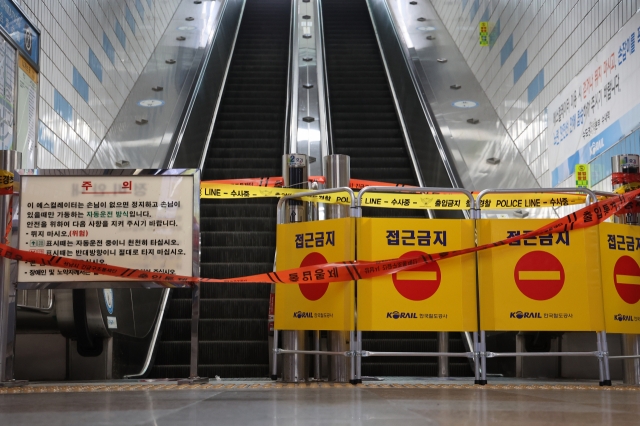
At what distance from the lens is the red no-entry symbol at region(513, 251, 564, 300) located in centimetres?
549

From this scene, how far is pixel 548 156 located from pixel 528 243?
3.87 m

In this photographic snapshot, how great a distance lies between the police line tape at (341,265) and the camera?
5250 millimetres

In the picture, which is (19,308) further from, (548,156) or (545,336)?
(548,156)

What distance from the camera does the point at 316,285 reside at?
563 centimetres

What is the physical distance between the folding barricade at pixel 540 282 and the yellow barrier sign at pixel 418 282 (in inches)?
4.5

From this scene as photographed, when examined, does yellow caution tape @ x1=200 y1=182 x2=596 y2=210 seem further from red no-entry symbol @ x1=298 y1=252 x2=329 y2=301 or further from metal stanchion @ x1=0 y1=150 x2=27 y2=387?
metal stanchion @ x1=0 y1=150 x2=27 y2=387

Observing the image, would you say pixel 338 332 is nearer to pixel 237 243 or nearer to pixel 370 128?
pixel 237 243

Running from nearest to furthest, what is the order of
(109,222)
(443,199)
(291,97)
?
(109,222)
(443,199)
(291,97)

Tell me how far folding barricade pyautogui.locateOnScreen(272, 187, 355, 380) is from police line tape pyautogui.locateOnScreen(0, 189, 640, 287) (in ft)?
0.19

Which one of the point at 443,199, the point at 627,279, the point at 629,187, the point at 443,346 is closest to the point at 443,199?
the point at 443,199


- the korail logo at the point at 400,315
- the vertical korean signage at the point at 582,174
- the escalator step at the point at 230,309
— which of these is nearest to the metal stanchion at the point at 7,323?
the korail logo at the point at 400,315

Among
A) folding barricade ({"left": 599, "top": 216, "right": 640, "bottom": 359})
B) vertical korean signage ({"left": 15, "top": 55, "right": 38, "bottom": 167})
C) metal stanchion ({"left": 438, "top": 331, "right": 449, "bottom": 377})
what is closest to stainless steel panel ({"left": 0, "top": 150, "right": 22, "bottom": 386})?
vertical korean signage ({"left": 15, "top": 55, "right": 38, "bottom": 167})

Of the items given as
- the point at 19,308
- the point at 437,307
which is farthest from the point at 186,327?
the point at 437,307

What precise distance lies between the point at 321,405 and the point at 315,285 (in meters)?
1.88
